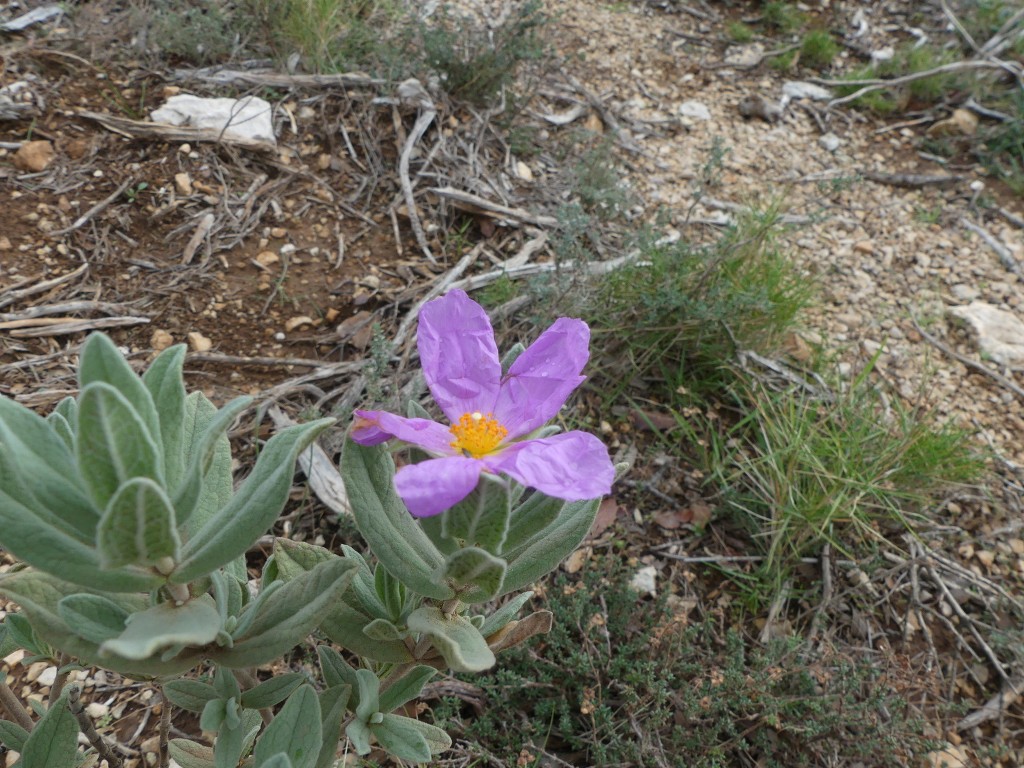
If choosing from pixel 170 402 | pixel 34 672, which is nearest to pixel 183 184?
pixel 34 672

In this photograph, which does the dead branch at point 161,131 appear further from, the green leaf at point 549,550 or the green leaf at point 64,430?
the green leaf at point 549,550

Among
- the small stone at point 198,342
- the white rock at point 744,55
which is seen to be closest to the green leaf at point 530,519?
the small stone at point 198,342

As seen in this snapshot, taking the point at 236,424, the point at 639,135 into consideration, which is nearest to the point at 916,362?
the point at 639,135

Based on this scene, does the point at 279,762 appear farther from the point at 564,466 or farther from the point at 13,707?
the point at 13,707

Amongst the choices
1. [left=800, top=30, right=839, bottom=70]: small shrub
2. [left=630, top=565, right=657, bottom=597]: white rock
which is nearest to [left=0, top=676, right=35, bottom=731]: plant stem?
[left=630, top=565, right=657, bottom=597]: white rock

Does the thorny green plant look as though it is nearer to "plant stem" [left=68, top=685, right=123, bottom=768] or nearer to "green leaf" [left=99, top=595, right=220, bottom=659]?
"plant stem" [left=68, top=685, right=123, bottom=768]

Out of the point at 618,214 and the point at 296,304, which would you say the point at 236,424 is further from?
the point at 618,214
